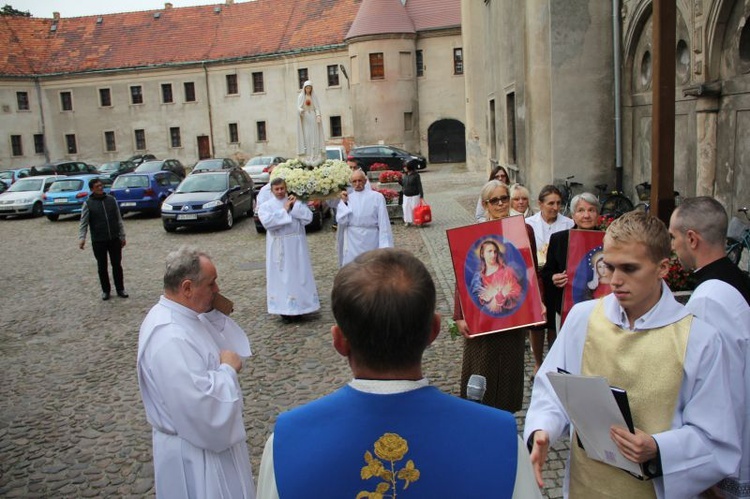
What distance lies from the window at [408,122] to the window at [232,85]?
45.8ft

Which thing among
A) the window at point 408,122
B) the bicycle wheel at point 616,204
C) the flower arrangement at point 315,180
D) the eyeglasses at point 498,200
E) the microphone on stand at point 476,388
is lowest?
the bicycle wheel at point 616,204

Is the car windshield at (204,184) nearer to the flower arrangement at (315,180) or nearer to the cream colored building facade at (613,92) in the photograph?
the cream colored building facade at (613,92)

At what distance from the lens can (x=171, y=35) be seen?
52.3 metres

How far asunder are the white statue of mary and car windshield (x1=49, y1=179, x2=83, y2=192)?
15.3 meters

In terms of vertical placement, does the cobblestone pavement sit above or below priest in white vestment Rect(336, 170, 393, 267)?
below

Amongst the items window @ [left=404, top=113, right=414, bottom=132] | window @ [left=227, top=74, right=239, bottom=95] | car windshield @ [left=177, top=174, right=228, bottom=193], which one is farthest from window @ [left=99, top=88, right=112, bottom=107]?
car windshield @ [left=177, top=174, right=228, bottom=193]

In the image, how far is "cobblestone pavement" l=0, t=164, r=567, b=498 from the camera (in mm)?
5477

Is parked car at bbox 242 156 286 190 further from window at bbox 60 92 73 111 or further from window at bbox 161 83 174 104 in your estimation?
window at bbox 60 92 73 111

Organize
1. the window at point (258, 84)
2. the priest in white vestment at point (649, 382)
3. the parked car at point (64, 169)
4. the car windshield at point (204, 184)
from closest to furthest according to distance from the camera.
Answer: the priest in white vestment at point (649, 382) → the car windshield at point (204, 184) → the parked car at point (64, 169) → the window at point (258, 84)

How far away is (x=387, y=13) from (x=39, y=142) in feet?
96.8

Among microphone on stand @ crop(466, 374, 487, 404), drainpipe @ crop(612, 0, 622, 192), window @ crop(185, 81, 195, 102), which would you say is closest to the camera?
microphone on stand @ crop(466, 374, 487, 404)

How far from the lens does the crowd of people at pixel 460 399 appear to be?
175 cm

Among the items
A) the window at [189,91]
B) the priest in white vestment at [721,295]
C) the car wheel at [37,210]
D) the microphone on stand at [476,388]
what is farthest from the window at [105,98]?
the microphone on stand at [476,388]

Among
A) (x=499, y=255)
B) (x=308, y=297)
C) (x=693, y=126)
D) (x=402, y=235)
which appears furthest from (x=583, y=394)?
(x=402, y=235)
